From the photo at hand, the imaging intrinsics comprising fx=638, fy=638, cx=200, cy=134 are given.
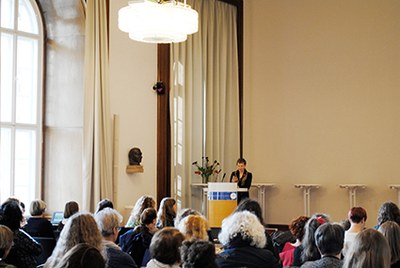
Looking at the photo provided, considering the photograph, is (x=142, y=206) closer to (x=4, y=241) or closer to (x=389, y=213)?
(x=389, y=213)

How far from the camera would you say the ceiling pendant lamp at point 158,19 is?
6.77 meters

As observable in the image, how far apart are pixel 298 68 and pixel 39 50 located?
5638 mm

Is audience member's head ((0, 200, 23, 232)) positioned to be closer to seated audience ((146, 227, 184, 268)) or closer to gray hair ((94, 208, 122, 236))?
gray hair ((94, 208, 122, 236))

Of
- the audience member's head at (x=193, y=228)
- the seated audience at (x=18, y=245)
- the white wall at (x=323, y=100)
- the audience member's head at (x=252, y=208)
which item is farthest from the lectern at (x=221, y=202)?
the audience member's head at (x=193, y=228)

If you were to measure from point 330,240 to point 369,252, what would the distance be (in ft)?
2.51

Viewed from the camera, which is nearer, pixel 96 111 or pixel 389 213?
pixel 389 213

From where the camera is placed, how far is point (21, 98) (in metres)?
9.91

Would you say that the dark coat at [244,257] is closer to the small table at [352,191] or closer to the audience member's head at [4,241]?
the audience member's head at [4,241]

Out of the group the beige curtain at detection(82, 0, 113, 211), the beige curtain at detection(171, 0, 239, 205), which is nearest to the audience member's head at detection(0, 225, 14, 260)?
the beige curtain at detection(82, 0, 113, 211)

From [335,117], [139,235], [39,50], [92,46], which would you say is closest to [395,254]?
[139,235]

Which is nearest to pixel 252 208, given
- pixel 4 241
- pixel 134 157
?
pixel 4 241

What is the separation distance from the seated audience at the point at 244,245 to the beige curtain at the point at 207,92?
23.4 feet

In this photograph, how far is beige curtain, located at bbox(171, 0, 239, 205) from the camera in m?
11.8

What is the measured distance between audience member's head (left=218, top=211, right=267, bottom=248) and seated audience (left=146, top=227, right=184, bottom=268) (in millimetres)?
784
